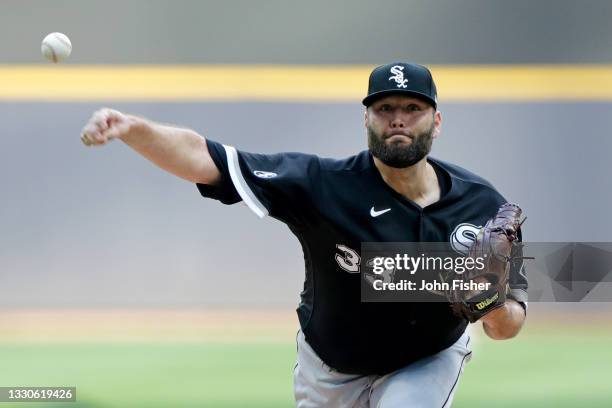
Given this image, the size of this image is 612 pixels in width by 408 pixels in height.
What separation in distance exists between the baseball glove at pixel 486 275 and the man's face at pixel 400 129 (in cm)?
32

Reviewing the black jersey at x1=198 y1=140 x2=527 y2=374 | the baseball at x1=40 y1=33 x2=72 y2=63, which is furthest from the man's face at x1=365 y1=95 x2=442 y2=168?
the baseball at x1=40 y1=33 x2=72 y2=63

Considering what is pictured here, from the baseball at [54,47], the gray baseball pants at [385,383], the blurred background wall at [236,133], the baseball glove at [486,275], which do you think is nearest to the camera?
the baseball glove at [486,275]

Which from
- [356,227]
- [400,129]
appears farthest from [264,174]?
[400,129]

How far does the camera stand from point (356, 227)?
105 inches

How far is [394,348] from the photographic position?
8.87 feet

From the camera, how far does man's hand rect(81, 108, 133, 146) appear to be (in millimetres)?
2143

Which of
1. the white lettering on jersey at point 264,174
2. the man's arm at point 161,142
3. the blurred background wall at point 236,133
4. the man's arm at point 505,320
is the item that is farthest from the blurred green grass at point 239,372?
the man's arm at point 161,142

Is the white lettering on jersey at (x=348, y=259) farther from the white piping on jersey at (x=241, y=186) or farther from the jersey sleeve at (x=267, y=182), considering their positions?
the white piping on jersey at (x=241, y=186)

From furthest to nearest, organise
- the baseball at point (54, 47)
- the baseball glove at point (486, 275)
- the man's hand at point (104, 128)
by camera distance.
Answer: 1. the baseball at point (54, 47)
2. the baseball glove at point (486, 275)
3. the man's hand at point (104, 128)

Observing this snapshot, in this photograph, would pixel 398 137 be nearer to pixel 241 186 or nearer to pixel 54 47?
pixel 241 186

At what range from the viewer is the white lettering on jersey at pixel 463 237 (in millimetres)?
2691

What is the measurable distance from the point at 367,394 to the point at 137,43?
4329mm

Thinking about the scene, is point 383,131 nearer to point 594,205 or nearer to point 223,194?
point 223,194

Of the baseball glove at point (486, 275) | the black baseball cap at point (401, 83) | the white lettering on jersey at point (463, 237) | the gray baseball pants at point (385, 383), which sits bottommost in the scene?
the gray baseball pants at point (385, 383)
